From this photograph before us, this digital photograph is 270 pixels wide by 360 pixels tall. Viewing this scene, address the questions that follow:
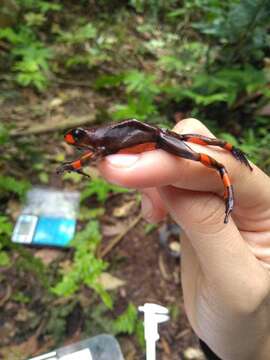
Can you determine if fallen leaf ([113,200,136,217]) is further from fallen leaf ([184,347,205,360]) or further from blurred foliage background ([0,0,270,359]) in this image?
fallen leaf ([184,347,205,360])

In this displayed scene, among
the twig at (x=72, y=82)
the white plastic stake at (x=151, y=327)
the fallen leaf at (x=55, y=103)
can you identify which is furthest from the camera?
the twig at (x=72, y=82)

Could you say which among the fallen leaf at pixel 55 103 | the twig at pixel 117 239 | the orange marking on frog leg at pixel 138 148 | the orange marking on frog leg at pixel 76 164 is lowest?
the orange marking on frog leg at pixel 76 164

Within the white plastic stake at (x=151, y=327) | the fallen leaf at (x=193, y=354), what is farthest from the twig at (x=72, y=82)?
the white plastic stake at (x=151, y=327)

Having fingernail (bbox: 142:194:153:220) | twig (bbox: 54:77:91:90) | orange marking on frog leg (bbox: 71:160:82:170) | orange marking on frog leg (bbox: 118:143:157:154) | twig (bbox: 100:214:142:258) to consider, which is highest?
twig (bbox: 54:77:91:90)

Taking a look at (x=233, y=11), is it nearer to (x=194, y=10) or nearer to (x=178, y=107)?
(x=178, y=107)

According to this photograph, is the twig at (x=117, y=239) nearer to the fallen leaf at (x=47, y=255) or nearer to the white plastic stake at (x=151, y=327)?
the fallen leaf at (x=47, y=255)

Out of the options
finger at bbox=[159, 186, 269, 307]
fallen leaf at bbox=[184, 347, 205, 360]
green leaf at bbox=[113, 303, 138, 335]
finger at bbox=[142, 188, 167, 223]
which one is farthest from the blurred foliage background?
finger at bbox=[159, 186, 269, 307]

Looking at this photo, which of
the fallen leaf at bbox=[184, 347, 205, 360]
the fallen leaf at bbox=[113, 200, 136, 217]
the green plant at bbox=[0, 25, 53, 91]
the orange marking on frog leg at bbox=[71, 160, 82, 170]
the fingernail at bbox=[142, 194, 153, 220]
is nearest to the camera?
the orange marking on frog leg at bbox=[71, 160, 82, 170]
